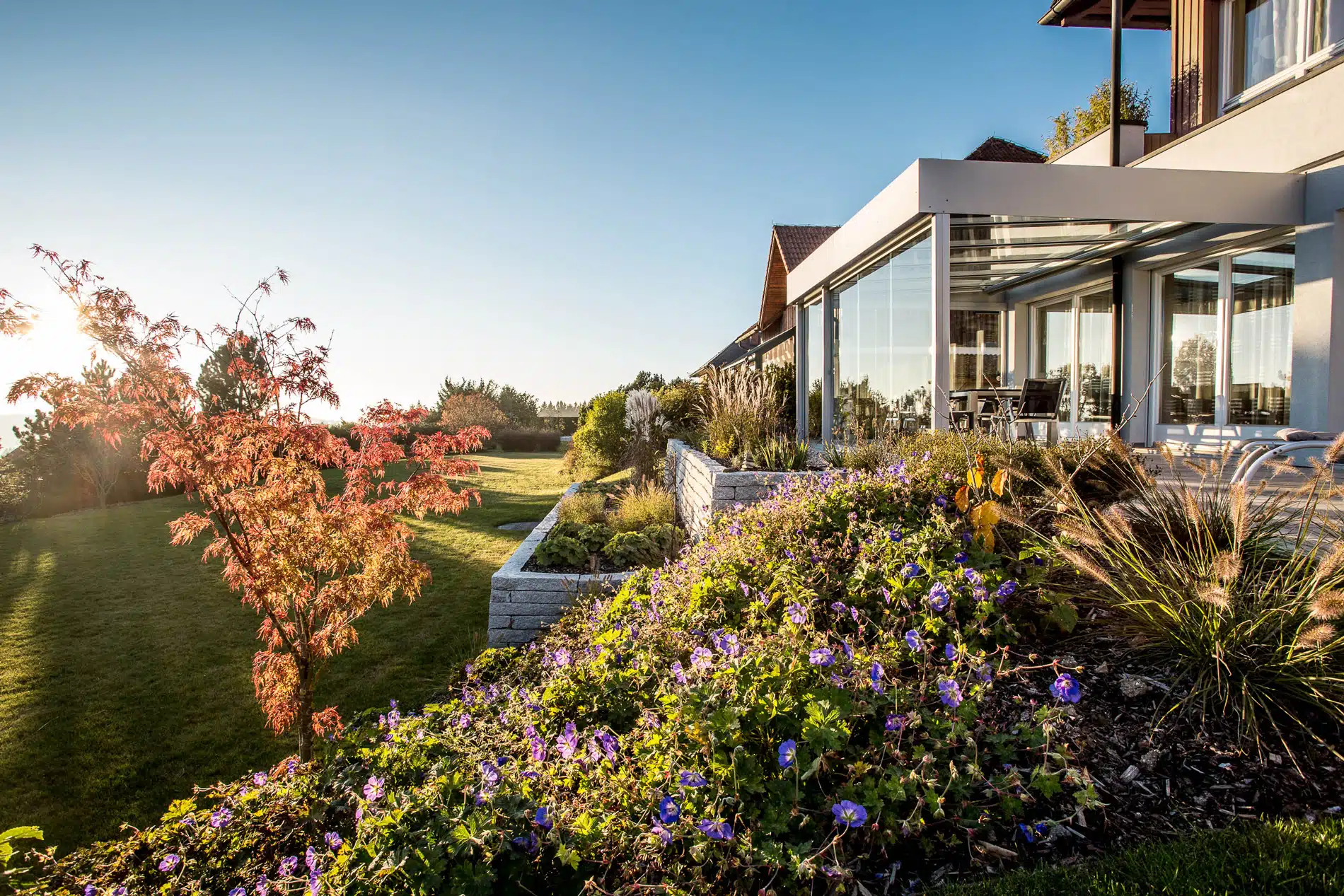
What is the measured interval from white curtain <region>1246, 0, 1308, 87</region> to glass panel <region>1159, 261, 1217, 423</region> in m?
2.39

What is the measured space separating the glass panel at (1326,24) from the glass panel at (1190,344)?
2.34 m

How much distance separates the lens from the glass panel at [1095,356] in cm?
965

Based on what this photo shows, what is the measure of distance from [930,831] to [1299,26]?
33.6 feet

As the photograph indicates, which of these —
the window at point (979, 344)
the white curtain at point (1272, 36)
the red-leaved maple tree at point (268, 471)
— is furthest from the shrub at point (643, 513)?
the white curtain at point (1272, 36)

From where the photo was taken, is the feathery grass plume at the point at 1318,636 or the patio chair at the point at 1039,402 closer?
the feathery grass plume at the point at 1318,636

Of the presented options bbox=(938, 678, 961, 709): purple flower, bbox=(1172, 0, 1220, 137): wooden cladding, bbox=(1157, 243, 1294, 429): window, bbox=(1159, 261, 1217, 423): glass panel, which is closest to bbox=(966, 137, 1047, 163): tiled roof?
bbox=(1172, 0, 1220, 137): wooden cladding

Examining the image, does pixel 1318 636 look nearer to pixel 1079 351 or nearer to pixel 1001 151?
pixel 1079 351

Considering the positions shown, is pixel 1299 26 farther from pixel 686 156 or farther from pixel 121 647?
pixel 121 647

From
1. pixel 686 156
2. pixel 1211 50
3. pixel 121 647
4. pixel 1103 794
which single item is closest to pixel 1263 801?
pixel 1103 794

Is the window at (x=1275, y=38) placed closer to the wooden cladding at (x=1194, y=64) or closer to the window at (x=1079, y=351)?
the wooden cladding at (x=1194, y=64)

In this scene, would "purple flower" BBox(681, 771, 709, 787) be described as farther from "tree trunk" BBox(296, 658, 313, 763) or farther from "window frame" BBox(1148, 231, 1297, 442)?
"window frame" BBox(1148, 231, 1297, 442)

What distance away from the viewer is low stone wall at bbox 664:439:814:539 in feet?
18.9

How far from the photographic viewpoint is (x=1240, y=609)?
92.4 inches

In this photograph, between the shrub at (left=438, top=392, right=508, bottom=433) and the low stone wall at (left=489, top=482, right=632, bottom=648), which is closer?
the low stone wall at (left=489, top=482, right=632, bottom=648)
